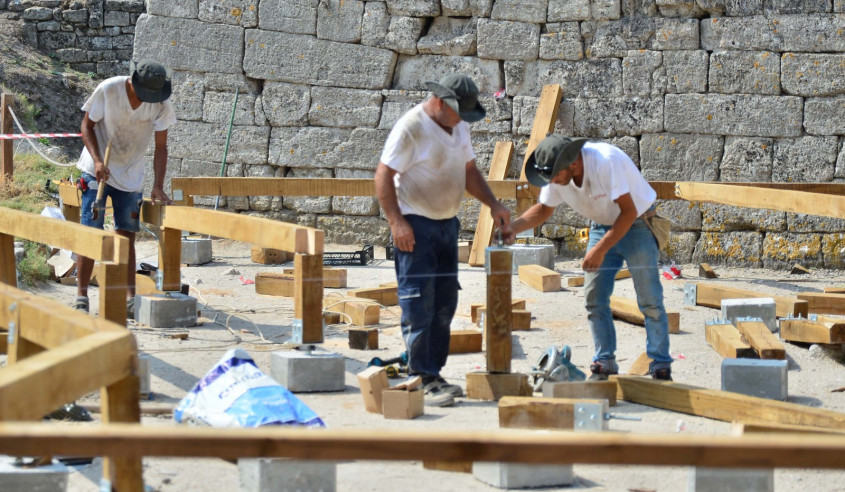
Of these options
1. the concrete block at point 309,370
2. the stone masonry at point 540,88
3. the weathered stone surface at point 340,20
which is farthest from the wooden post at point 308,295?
the weathered stone surface at point 340,20

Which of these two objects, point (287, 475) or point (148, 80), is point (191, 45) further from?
point (287, 475)

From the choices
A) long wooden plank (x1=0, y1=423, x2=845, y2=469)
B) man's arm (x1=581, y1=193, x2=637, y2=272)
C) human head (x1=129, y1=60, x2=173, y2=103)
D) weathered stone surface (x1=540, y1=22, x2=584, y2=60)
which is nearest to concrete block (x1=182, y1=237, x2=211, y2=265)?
human head (x1=129, y1=60, x2=173, y2=103)

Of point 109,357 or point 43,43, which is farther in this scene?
point 43,43

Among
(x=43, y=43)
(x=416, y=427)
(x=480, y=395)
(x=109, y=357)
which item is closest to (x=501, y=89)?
(x=480, y=395)

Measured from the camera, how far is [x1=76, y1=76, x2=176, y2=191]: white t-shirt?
6.66 m

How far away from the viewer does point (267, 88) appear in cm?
1034

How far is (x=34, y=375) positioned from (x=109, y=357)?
33cm

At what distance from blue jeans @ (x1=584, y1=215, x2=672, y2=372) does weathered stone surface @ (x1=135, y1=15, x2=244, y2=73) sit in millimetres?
5964

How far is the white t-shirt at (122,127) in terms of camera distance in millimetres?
6664

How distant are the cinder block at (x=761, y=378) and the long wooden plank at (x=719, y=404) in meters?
0.24

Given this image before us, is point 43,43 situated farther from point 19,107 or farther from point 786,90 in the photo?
point 786,90

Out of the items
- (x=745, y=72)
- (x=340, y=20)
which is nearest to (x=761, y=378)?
(x=745, y=72)

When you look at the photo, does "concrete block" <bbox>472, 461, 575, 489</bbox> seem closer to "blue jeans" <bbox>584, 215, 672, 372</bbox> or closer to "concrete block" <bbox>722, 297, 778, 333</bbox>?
"blue jeans" <bbox>584, 215, 672, 372</bbox>

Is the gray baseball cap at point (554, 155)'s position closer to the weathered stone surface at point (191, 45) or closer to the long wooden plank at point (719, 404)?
the long wooden plank at point (719, 404)
